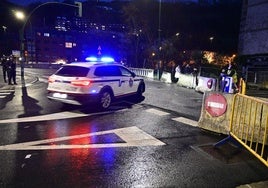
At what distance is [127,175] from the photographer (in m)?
5.21

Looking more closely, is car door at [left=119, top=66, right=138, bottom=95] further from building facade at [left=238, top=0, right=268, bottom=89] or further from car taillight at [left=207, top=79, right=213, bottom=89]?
building facade at [left=238, top=0, right=268, bottom=89]

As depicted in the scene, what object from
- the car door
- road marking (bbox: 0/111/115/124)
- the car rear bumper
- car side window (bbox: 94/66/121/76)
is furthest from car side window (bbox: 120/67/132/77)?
road marking (bbox: 0/111/115/124)

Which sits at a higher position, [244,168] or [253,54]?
[253,54]

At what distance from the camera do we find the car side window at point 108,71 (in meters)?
11.0

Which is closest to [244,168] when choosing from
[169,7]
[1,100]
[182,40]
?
[1,100]

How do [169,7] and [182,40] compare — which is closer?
[169,7]

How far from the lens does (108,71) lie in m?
11.6

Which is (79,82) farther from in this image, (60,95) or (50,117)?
(50,117)

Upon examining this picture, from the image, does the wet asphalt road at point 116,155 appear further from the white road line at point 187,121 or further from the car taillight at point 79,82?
the car taillight at point 79,82

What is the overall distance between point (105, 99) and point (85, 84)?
1.30 m

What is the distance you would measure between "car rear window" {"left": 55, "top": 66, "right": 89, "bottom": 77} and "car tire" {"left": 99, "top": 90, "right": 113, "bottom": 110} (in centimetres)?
109

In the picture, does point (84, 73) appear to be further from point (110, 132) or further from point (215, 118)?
point (215, 118)

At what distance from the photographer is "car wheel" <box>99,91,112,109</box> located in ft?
36.5

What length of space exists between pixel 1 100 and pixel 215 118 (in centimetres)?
936
